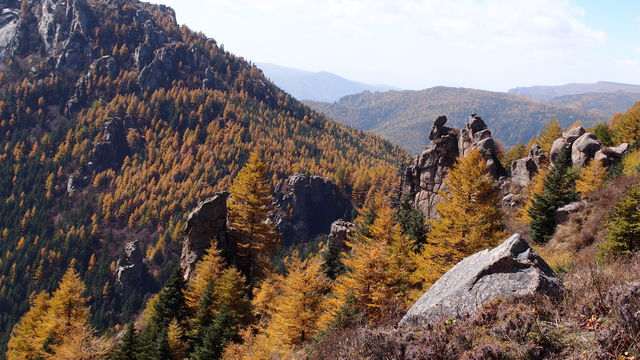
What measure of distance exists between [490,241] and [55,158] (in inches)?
8224

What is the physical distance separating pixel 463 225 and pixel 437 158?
25725 millimetres

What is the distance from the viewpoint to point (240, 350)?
73.4 feet

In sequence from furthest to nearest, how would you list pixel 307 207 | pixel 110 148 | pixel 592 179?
1. pixel 110 148
2. pixel 307 207
3. pixel 592 179

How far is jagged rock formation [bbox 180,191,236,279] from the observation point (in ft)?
115

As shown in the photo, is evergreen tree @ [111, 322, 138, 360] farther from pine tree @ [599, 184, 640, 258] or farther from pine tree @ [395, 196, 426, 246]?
pine tree @ [599, 184, 640, 258]

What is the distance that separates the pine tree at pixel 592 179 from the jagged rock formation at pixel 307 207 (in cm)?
12245

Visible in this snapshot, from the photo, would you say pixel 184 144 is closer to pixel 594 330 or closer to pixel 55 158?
pixel 55 158

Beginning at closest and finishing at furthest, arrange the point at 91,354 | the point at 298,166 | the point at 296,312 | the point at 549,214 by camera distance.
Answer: the point at 296,312
the point at 549,214
the point at 91,354
the point at 298,166

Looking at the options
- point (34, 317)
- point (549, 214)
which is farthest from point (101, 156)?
point (549, 214)

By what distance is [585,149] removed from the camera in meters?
36.3

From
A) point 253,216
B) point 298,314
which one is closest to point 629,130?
point 253,216

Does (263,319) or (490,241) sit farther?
(263,319)

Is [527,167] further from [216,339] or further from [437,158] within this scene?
[216,339]

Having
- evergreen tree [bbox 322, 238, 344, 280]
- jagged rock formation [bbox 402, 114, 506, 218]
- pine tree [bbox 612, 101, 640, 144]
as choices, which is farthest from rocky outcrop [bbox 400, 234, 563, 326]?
pine tree [bbox 612, 101, 640, 144]
